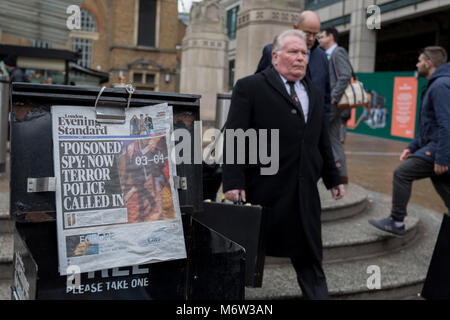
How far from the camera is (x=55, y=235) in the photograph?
6.48ft

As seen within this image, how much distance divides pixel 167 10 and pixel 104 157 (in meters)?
40.9

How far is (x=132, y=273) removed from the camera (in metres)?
2.10

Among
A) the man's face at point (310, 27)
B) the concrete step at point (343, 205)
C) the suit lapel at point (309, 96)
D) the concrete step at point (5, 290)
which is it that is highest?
the man's face at point (310, 27)

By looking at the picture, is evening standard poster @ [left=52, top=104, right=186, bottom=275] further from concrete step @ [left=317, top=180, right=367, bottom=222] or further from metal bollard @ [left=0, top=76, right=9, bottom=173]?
metal bollard @ [left=0, top=76, right=9, bottom=173]

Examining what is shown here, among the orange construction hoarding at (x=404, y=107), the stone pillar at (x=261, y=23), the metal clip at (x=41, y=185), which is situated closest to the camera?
the metal clip at (x=41, y=185)

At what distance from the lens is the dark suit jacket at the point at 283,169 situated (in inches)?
124

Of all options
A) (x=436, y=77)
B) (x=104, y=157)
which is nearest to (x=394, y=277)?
(x=436, y=77)

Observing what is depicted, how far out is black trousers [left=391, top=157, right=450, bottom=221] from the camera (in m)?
4.27

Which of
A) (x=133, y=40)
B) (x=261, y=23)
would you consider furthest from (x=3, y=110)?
(x=133, y=40)

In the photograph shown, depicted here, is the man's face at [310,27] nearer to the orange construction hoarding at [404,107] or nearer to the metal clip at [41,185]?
the metal clip at [41,185]

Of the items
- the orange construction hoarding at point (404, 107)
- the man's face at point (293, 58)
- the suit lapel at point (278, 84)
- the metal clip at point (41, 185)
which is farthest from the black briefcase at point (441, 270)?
the orange construction hoarding at point (404, 107)

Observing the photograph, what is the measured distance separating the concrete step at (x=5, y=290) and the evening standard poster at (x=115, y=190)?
1776mm

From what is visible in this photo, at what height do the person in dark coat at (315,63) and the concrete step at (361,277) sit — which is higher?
the person in dark coat at (315,63)

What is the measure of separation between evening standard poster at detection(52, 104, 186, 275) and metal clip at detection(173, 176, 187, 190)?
0.08 ft
